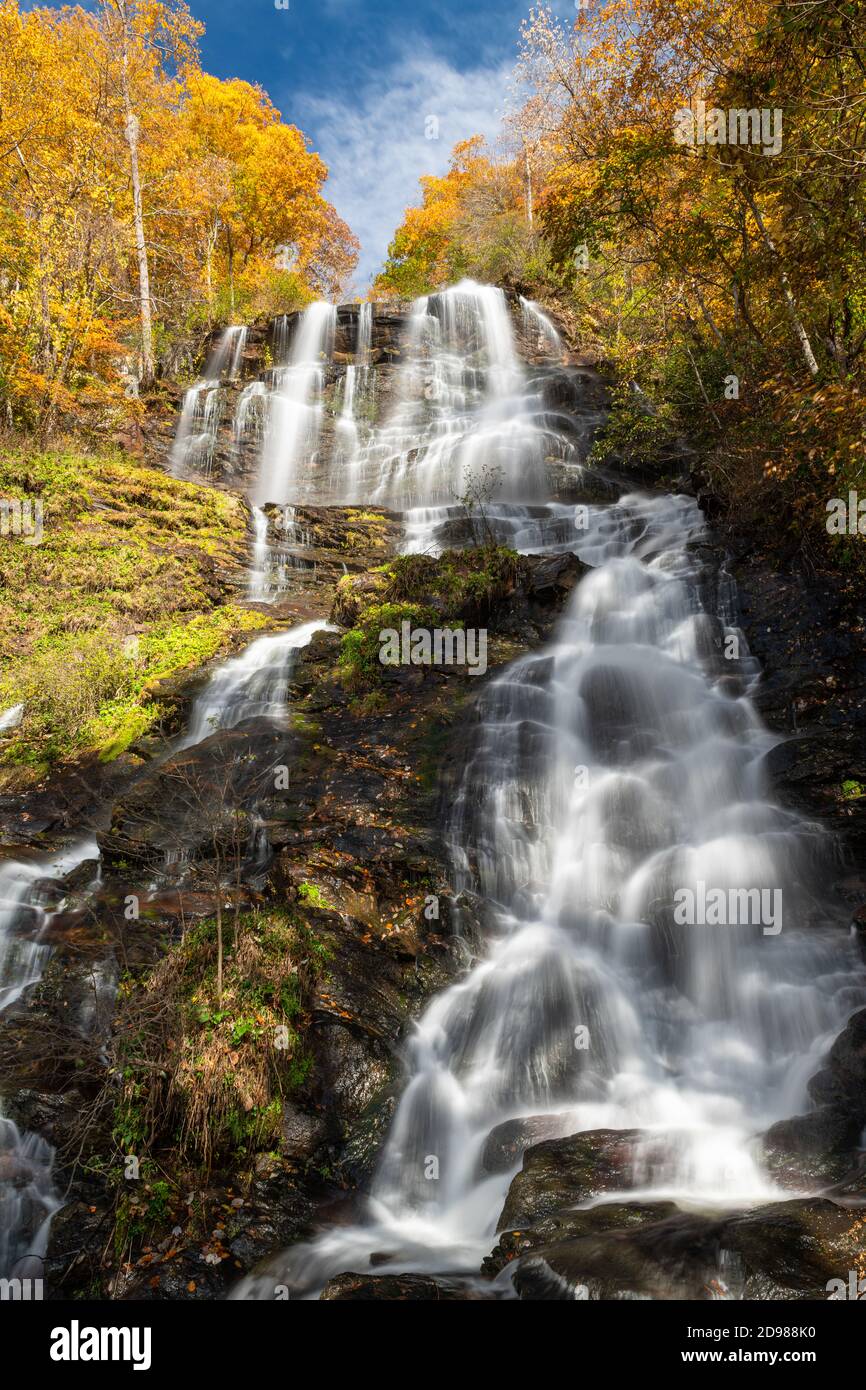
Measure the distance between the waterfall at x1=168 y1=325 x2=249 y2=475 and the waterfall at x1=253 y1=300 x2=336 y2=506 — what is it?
1776mm

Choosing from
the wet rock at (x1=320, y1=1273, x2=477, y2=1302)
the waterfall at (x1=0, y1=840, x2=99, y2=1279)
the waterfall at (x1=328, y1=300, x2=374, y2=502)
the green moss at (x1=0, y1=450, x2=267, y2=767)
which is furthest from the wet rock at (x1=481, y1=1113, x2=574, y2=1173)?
the waterfall at (x1=328, y1=300, x2=374, y2=502)

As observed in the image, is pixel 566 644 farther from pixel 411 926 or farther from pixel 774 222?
pixel 774 222

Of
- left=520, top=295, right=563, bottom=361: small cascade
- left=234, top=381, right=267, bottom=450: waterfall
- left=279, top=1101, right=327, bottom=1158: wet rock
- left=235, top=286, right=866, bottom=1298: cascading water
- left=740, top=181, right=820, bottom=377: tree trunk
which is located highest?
left=520, top=295, right=563, bottom=361: small cascade

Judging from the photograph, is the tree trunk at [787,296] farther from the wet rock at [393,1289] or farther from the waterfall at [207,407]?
the waterfall at [207,407]

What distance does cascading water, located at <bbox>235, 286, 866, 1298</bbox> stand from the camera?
5148 mm

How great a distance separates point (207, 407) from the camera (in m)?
23.8

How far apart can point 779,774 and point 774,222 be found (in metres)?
8.70

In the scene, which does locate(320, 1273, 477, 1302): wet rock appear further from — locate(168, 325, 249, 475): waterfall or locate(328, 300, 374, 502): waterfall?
locate(168, 325, 249, 475): waterfall

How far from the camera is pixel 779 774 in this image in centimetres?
850

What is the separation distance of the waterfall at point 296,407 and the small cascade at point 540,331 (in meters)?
7.60

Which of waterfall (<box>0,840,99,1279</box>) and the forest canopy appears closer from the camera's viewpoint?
waterfall (<box>0,840,99,1279</box>)

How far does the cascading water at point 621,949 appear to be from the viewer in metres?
5.15

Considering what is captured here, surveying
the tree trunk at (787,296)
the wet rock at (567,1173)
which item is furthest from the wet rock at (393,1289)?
the tree trunk at (787,296)

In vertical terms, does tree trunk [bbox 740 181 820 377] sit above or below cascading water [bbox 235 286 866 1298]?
above
